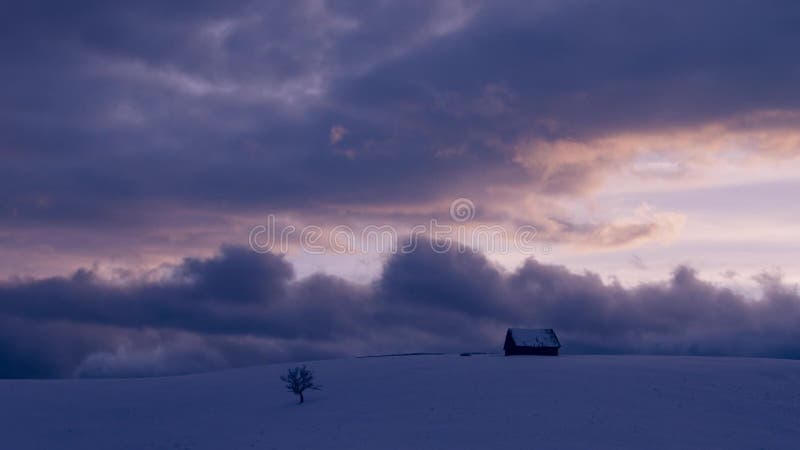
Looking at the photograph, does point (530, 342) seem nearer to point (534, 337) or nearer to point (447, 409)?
point (534, 337)

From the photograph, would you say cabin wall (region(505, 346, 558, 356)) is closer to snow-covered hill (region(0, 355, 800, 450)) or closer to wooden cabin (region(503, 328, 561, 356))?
wooden cabin (region(503, 328, 561, 356))

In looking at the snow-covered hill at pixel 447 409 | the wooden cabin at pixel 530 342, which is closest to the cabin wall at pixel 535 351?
the wooden cabin at pixel 530 342

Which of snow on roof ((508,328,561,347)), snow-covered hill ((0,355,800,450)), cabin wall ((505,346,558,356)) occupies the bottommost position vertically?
snow-covered hill ((0,355,800,450))

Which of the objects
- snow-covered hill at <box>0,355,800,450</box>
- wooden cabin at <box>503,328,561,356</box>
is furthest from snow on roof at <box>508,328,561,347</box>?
snow-covered hill at <box>0,355,800,450</box>

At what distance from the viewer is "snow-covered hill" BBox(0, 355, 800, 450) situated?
38.3m

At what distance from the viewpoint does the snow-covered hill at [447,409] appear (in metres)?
38.3

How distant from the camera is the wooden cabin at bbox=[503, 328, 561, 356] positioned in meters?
70.6

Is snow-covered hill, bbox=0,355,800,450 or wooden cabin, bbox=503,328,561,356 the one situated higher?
wooden cabin, bbox=503,328,561,356

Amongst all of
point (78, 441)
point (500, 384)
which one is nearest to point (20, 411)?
point (78, 441)

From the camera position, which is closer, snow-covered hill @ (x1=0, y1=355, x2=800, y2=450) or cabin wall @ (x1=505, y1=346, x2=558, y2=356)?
snow-covered hill @ (x1=0, y1=355, x2=800, y2=450)

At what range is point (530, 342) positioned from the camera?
71125 millimetres

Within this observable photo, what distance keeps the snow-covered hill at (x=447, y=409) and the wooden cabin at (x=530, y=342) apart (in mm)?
5693

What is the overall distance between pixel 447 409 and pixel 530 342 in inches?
1116

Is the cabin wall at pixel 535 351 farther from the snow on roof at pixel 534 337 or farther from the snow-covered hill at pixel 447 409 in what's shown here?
the snow-covered hill at pixel 447 409
